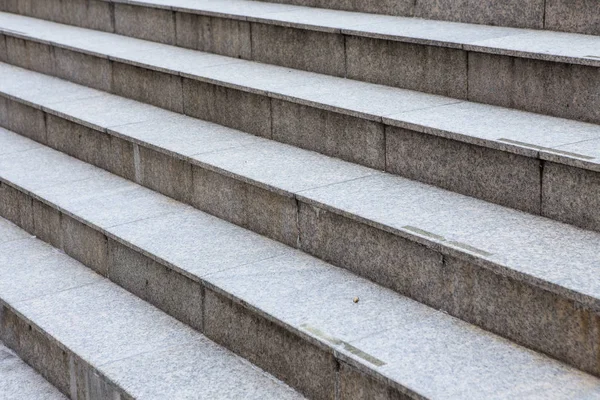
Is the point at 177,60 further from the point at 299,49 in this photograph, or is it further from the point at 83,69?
the point at 83,69

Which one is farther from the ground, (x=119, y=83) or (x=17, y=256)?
(x=119, y=83)

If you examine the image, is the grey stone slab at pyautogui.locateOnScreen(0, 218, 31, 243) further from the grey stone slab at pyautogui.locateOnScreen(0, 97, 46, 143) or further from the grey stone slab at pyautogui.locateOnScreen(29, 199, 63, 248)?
the grey stone slab at pyautogui.locateOnScreen(0, 97, 46, 143)

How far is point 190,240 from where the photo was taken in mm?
4770

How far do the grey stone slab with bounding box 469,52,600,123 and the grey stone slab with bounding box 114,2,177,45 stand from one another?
3115 millimetres

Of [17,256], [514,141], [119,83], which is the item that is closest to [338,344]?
[514,141]

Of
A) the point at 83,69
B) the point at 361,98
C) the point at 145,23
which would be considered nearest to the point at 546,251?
the point at 361,98

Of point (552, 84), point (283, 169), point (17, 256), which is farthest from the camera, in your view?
point (17, 256)

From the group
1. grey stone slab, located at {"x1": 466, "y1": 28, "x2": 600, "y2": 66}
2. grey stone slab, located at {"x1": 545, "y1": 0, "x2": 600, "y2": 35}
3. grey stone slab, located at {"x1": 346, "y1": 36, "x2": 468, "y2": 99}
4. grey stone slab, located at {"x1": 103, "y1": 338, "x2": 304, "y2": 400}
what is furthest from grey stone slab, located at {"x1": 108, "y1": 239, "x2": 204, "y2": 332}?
grey stone slab, located at {"x1": 545, "y1": 0, "x2": 600, "y2": 35}

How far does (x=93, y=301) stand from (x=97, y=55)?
2756 mm

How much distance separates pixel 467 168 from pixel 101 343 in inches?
68.4

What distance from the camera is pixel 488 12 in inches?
222

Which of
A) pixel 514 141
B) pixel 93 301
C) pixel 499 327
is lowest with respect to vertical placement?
pixel 93 301

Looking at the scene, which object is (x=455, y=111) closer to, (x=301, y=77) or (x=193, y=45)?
(x=301, y=77)

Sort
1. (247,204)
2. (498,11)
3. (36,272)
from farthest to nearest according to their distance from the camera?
(498,11) < (36,272) < (247,204)
